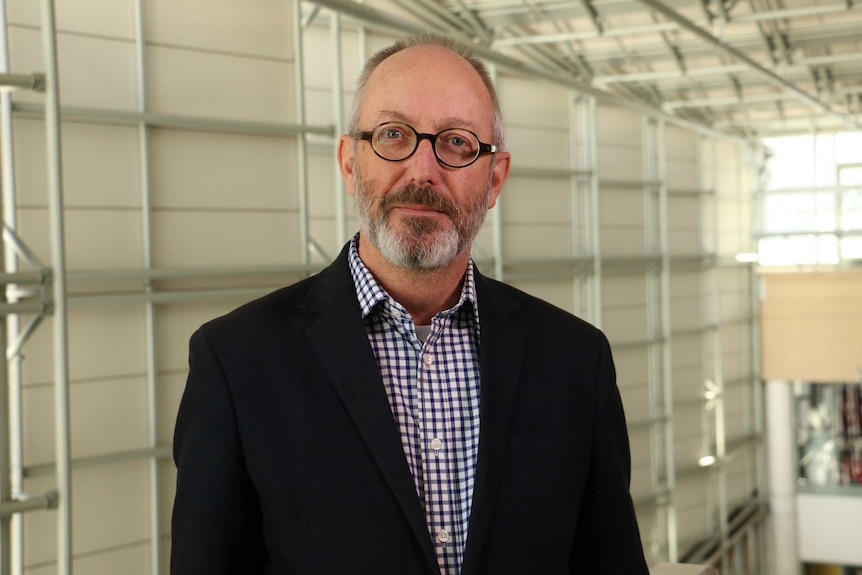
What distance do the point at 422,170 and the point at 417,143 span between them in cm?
5

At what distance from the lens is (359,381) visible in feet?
5.23

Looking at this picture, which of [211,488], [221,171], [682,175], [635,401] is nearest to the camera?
[211,488]

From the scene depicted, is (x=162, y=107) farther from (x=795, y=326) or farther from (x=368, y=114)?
(x=795, y=326)

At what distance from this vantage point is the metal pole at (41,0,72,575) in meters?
5.37

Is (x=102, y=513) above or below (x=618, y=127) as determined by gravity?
below

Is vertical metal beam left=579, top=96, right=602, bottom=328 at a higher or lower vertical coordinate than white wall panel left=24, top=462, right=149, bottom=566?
higher

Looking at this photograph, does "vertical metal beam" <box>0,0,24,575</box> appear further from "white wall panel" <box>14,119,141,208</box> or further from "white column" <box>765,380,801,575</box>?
"white column" <box>765,380,801,575</box>

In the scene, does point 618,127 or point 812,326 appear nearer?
point 618,127

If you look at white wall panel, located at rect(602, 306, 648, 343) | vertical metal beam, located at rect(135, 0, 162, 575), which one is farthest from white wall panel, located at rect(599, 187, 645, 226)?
vertical metal beam, located at rect(135, 0, 162, 575)

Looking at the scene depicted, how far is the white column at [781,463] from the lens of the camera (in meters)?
17.4

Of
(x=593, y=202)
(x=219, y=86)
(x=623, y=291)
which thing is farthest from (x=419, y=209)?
(x=623, y=291)

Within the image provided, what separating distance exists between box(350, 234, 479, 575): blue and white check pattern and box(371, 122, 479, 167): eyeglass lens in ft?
0.69

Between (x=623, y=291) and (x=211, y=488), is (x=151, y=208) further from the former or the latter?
(x=623, y=291)

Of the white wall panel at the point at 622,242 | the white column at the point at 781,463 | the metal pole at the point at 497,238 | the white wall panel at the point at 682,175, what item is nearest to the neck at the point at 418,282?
the metal pole at the point at 497,238
